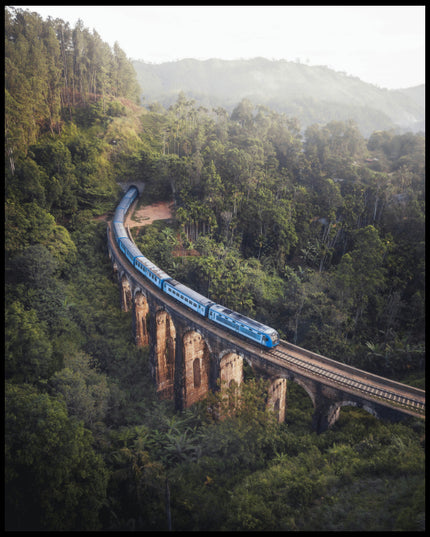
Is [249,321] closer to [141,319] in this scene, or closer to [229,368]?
[229,368]

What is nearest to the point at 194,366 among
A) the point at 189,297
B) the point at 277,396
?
the point at 189,297

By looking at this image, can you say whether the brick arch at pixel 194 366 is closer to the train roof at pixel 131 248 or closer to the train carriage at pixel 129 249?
the train carriage at pixel 129 249

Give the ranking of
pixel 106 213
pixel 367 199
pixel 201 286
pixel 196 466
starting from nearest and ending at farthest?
pixel 196 466 → pixel 201 286 → pixel 367 199 → pixel 106 213

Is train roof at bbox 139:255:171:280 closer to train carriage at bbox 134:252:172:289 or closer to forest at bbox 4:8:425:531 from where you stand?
train carriage at bbox 134:252:172:289

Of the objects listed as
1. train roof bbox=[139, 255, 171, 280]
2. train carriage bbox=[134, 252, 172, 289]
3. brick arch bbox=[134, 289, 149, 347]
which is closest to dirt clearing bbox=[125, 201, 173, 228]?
train carriage bbox=[134, 252, 172, 289]

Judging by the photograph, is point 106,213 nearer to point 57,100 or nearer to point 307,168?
point 57,100

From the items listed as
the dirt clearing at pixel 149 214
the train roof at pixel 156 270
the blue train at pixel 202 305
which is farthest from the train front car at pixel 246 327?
the dirt clearing at pixel 149 214

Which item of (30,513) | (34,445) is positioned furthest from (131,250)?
(30,513)
